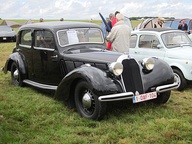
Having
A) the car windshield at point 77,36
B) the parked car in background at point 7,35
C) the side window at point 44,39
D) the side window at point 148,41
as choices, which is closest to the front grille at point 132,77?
the car windshield at point 77,36

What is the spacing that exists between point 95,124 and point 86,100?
43 cm

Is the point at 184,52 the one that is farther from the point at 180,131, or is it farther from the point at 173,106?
the point at 180,131

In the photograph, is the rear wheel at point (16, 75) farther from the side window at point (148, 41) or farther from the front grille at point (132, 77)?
the side window at point (148, 41)

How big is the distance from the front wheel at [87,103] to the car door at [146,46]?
3123mm

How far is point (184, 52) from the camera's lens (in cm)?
679

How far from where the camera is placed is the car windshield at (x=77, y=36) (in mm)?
5812

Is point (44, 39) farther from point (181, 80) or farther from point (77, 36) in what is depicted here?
point (181, 80)

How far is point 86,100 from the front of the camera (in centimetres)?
463

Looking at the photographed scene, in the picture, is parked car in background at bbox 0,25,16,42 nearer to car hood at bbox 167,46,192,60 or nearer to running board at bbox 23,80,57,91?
running board at bbox 23,80,57,91

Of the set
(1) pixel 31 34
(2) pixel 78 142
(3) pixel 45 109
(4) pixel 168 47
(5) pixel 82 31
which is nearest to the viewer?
(2) pixel 78 142

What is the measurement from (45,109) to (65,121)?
0.74 m

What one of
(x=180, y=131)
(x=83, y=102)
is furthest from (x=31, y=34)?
(x=180, y=131)

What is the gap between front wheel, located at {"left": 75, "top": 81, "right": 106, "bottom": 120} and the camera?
445cm

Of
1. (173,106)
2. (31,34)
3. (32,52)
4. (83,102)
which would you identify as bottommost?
(173,106)
